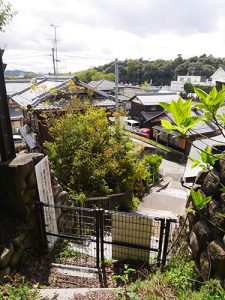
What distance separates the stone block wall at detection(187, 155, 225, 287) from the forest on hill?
55.7 meters

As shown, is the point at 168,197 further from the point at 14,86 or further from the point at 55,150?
the point at 14,86

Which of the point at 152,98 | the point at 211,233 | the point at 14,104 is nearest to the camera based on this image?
the point at 211,233

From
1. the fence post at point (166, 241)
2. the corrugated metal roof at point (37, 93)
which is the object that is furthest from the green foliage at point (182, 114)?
the corrugated metal roof at point (37, 93)

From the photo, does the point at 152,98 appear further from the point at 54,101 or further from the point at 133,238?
the point at 133,238

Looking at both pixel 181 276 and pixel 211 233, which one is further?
pixel 181 276

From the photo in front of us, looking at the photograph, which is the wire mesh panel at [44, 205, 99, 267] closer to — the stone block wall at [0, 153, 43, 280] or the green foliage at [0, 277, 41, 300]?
the stone block wall at [0, 153, 43, 280]

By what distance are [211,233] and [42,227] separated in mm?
2978

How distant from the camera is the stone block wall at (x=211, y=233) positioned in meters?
2.82

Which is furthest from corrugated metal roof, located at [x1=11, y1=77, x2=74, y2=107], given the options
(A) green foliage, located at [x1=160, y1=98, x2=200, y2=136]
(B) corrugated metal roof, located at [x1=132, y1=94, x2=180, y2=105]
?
(B) corrugated metal roof, located at [x1=132, y1=94, x2=180, y2=105]

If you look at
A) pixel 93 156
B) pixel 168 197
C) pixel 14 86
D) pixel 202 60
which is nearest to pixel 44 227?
pixel 93 156

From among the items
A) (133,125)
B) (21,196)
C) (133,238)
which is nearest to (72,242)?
(133,238)

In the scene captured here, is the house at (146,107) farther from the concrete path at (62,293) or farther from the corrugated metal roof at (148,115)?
the concrete path at (62,293)

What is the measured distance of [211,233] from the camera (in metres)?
3.03

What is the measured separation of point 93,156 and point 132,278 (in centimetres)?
482
